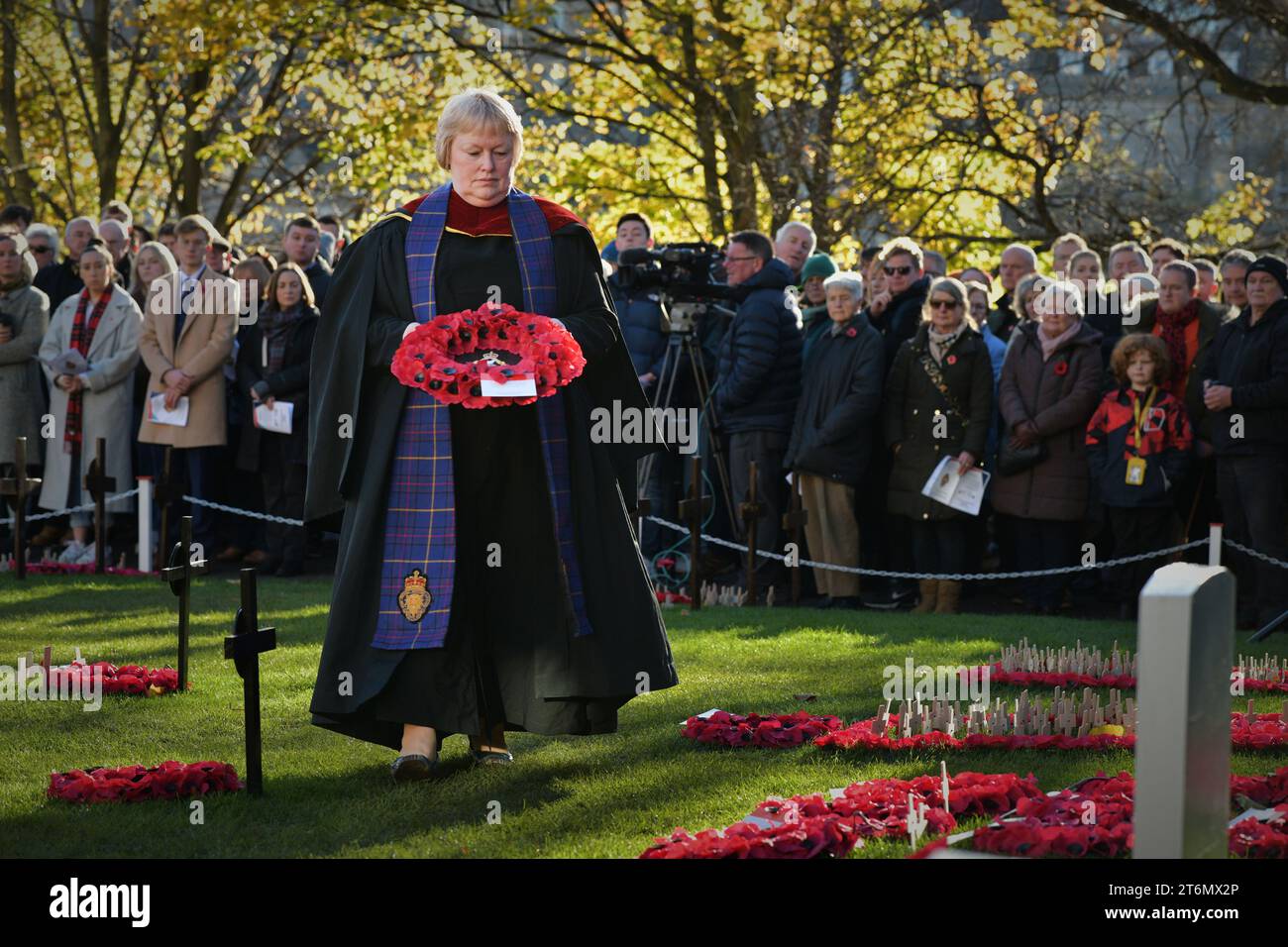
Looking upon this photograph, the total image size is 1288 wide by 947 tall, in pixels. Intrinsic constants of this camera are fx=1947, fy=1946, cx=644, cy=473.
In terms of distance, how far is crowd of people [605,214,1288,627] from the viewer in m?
12.4

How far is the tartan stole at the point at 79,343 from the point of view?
616 inches

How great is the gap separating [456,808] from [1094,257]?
8.27 metres

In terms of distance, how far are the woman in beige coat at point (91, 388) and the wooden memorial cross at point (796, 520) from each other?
5.61m

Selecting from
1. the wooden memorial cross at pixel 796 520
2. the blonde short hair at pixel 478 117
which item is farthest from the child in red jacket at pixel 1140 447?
the blonde short hair at pixel 478 117

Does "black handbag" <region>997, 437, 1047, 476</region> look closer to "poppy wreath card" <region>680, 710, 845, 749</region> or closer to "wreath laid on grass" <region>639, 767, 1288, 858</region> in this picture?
"poppy wreath card" <region>680, 710, 845, 749</region>

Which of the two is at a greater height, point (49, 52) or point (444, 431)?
point (49, 52)

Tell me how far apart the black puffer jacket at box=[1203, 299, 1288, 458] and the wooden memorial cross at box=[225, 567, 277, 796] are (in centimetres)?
719

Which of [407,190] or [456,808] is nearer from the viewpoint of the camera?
[456,808]

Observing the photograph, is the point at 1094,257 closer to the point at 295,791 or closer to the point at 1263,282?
the point at 1263,282

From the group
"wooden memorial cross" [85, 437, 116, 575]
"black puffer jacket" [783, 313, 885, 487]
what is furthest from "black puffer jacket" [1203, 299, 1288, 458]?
"wooden memorial cross" [85, 437, 116, 575]

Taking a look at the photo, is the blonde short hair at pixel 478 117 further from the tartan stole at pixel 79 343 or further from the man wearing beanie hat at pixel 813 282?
the tartan stole at pixel 79 343

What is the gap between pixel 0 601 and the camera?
12.9 metres
